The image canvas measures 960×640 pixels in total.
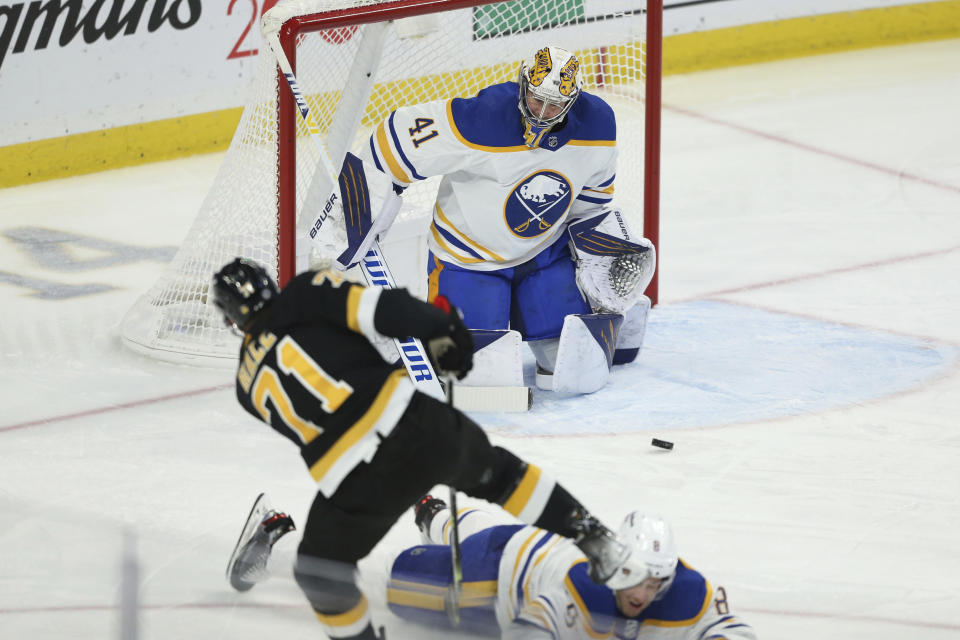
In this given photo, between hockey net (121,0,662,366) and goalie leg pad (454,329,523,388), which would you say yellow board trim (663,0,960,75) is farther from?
goalie leg pad (454,329,523,388)

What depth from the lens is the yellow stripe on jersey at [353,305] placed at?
2494mm

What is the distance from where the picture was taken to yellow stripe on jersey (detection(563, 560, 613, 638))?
97.5 inches

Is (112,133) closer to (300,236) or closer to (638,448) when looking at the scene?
(300,236)

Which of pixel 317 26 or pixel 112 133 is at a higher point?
pixel 317 26

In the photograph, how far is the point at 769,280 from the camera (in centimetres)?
508

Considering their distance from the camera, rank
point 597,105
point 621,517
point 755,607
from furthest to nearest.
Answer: point 597,105
point 621,517
point 755,607

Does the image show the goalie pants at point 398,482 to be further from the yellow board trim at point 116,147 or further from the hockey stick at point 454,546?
the yellow board trim at point 116,147

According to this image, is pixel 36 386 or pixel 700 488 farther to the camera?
pixel 36 386

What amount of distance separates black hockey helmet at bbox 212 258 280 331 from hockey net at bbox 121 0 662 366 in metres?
1.54

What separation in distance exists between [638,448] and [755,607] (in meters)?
0.90

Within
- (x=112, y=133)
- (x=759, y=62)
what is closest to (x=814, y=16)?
(x=759, y=62)

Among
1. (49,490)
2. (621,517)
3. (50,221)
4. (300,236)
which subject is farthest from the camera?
(50,221)

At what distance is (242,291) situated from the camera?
255cm

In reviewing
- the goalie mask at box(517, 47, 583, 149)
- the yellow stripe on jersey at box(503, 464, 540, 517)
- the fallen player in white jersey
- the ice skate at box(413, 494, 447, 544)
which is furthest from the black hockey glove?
the goalie mask at box(517, 47, 583, 149)
